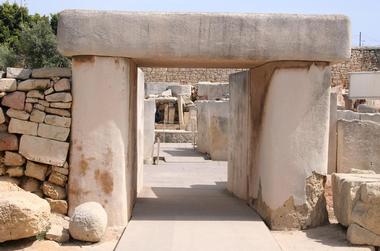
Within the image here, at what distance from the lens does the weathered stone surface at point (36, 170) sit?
7656 mm

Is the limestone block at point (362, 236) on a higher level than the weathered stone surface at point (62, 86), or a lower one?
lower

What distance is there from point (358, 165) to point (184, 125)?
57.0ft

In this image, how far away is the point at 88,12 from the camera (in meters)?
7.27

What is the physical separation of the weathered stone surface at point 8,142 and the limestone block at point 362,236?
15.9 feet

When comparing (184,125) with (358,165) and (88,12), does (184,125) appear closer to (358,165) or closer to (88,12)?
(358,165)

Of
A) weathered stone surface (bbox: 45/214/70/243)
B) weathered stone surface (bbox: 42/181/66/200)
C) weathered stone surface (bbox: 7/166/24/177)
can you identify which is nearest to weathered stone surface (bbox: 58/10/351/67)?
weathered stone surface (bbox: 7/166/24/177)

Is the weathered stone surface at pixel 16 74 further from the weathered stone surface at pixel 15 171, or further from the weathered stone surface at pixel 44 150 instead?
the weathered stone surface at pixel 15 171

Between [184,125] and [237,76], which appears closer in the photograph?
[237,76]

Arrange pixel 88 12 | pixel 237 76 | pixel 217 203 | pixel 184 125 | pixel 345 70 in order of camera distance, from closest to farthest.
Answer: pixel 88 12 → pixel 217 203 → pixel 237 76 → pixel 184 125 → pixel 345 70

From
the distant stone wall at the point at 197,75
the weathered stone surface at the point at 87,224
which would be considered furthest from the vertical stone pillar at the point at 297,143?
the distant stone wall at the point at 197,75

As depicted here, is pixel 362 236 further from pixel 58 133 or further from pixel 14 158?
pixel 14 158

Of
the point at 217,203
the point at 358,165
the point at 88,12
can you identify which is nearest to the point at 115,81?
the point at 88,12

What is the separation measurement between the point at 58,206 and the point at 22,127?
125cm

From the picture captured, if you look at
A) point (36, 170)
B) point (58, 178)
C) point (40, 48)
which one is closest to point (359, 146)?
point (58, 178)
